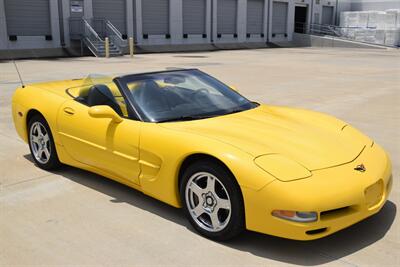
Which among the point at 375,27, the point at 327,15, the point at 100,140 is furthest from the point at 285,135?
the point at 327,15

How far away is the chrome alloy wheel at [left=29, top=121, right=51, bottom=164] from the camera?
5016 millimetres

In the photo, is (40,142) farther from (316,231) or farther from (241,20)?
(241,20)

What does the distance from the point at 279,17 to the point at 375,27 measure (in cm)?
1017

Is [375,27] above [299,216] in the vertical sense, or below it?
above

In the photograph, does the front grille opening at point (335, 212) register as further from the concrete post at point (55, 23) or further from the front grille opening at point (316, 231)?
the concrete post at point (55, 23)

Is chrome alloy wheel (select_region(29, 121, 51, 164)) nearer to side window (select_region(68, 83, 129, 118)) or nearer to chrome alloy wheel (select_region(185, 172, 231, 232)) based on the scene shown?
side window (select_region(68, 83, 129, 118))

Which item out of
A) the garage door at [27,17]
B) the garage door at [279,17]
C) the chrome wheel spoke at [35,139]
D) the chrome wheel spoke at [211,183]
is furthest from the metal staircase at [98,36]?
the chrome wheel spoke at [211,183]

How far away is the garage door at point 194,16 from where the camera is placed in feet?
126

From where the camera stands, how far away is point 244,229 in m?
3.29

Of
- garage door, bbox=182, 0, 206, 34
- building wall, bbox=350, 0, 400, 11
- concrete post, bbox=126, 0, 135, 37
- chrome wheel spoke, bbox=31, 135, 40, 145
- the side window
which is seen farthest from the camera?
building wall, bbox=350, 0, 400, 11

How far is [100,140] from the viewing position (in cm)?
418

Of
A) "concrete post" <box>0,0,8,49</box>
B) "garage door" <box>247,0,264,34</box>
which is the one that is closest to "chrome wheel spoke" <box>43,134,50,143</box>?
"concrete post" <box>0,0,8,49</box>

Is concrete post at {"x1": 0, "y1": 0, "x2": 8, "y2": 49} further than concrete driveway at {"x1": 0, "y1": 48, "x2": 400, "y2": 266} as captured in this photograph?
Yes

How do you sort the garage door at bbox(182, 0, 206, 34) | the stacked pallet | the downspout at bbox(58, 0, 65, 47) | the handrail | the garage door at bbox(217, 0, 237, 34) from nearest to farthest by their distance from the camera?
the downspout at bbox(58, 0, 65, 47) < the handrail < the garage door at bbox(182, 0, 206, 34) < the garage door at bbox(217, 0, 237, 34) < the stacked pallet
